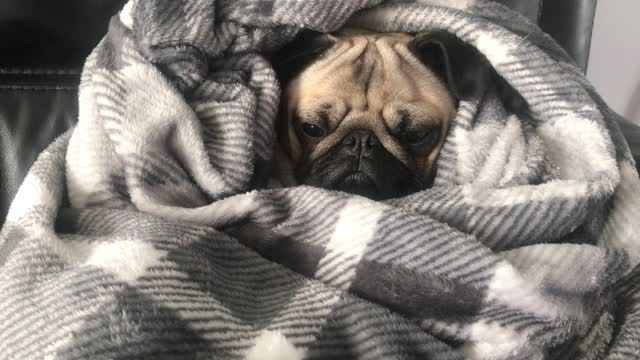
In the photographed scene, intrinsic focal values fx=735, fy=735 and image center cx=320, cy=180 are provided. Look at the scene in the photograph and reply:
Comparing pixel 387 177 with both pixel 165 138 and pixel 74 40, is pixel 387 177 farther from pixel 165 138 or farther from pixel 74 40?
pixel 74 40

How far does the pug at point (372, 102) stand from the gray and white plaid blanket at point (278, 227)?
0.05 m

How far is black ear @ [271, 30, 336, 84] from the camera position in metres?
1.19

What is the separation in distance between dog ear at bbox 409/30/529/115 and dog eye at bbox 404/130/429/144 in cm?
8

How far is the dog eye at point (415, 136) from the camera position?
117 centimetres

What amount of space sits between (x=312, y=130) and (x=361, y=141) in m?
0.08

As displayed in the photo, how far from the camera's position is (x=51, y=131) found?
1.29 meters

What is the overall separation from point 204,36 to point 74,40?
419 millimetres

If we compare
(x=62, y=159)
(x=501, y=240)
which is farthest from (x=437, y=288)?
(x=62, y=159)

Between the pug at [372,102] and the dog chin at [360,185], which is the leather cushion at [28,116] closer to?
the pug at [372,102]

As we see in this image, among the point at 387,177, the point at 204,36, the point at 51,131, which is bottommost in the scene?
the point at 51,131

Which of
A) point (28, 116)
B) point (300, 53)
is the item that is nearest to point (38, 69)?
point (28, 116)

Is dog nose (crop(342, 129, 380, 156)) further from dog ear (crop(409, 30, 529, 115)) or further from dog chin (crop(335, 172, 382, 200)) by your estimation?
dog ear (crop(409, 30, 529, 115))

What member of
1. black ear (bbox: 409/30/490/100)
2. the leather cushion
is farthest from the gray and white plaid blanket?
the leather cushion

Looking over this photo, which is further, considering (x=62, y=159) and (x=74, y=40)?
(x=74, y=40)
